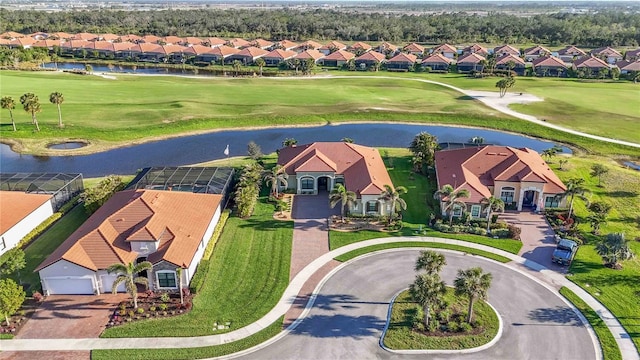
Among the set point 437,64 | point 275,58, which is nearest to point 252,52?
point 275,58

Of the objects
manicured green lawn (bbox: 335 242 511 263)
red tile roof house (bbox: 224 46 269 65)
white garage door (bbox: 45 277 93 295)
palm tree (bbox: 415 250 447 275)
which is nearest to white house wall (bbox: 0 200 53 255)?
white garage door (bbox: 45 277 93 295)

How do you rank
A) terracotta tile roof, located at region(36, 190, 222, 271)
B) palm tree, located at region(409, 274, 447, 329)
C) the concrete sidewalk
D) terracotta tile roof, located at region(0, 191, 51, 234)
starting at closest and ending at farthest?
the concrete sidewalk, palm tree, located at region(409, 274, 447, 329), terracotta tile roof, located at region(36, 190, 222, 271), terracotta tile roof, located at region(0, 191, 51, 234)

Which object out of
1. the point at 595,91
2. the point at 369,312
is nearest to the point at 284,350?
the point at 369,312

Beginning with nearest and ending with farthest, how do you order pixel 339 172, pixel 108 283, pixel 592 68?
pixel 108 283, pixel 339 172, pixel 592 68

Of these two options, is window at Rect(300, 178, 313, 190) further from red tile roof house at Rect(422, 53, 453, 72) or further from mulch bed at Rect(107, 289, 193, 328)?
red tile roof house at Rect(422, 53, 453, 72)

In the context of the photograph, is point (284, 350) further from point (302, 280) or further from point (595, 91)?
point (595, 91)

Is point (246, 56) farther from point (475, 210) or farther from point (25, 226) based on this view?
point (475, 210)
